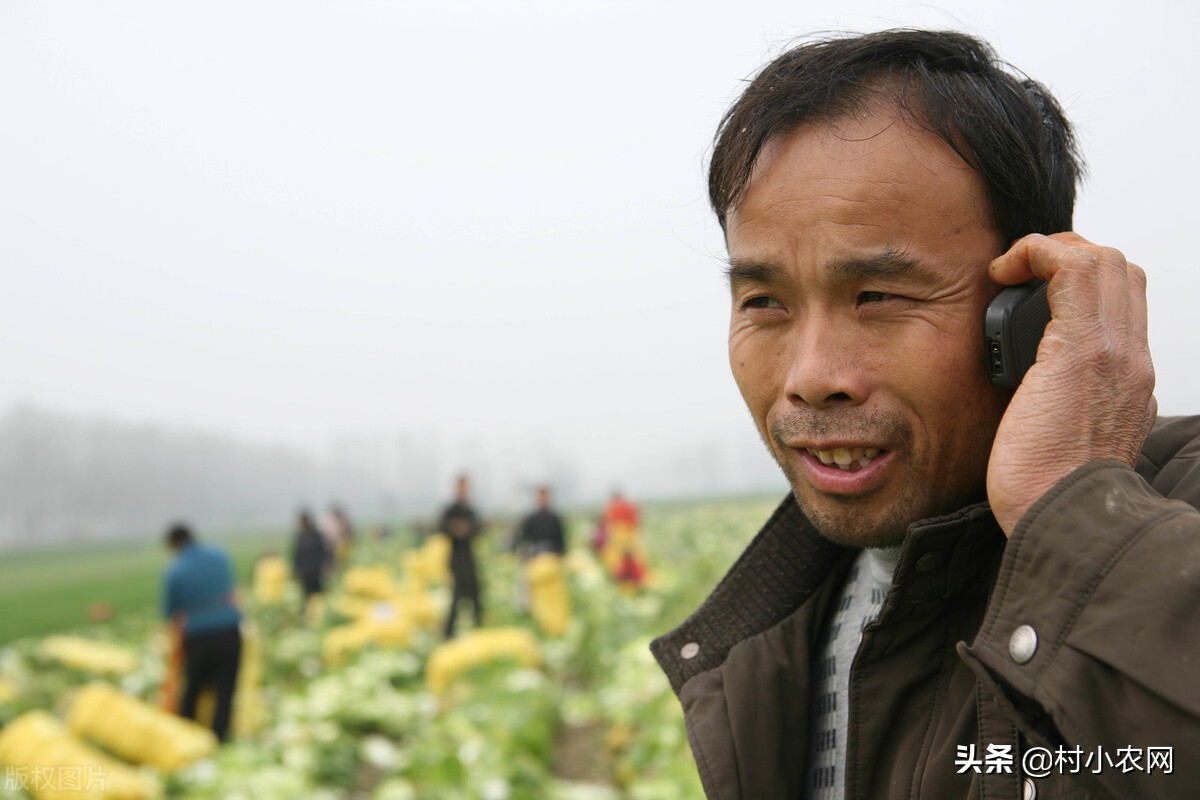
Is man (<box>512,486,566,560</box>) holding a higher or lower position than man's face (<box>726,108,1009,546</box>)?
lower

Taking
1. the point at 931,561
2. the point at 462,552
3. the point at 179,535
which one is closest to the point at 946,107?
the point at 931,561

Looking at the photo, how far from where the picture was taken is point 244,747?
6617 millimetres

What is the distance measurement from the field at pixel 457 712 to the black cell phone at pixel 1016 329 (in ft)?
6.07

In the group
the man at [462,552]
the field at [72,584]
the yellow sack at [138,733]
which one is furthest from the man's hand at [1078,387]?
the field at [72,584]

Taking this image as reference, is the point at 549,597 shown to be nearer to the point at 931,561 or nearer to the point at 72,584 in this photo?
the point at 931,561

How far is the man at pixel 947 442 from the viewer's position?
964 mm

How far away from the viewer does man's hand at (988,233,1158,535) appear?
108 centimetres

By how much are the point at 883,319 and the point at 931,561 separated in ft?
1.06

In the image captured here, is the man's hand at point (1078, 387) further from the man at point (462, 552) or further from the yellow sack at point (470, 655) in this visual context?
the man at point (462, 552)

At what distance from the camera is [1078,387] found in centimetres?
110

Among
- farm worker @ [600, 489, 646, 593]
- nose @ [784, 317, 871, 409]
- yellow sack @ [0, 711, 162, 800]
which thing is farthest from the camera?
farm worker @ [600, 489, 646, 593]

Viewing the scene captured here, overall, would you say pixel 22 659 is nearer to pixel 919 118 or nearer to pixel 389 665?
pixel 389 665

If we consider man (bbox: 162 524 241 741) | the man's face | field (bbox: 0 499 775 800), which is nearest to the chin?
the man's face

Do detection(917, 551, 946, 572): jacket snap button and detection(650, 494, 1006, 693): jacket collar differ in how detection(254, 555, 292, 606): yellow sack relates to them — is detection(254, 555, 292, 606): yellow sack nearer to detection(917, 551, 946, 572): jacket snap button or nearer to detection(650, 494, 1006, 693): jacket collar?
detection(650, 494, 1006, 693): jacket collar
